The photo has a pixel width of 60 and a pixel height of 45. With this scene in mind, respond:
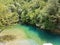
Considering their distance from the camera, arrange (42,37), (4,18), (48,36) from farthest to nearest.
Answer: (48,36) < (42,37) < (4,18)

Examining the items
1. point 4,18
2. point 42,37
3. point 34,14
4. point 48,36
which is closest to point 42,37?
point 42,37

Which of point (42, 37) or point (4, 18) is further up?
point (4, 18)

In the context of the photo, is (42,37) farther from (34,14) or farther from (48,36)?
(34,14)

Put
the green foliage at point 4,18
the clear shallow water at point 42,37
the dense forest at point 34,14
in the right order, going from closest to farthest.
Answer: the green foliage at point 4,18
the dense forest at point 34,14
the clear shallow water at point 42,37

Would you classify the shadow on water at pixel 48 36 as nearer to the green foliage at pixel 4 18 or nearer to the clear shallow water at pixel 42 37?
the clear shallow water at pixel 42 37

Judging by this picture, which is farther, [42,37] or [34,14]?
[34,14]

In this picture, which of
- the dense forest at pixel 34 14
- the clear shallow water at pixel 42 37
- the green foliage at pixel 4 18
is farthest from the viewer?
the clear shallow water at pixel 42 37

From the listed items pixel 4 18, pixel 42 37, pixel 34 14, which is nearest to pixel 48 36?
pixel 42 37

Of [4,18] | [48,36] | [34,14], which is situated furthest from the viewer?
[34,14]

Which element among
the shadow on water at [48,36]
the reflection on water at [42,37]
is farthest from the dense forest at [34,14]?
the reflection on water at [42,37]

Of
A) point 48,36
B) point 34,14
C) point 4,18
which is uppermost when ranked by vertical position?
point 4,18
